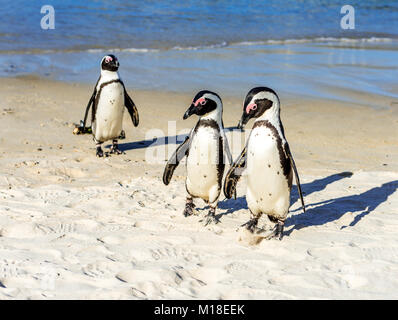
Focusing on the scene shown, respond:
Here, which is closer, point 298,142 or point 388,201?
point 388,201

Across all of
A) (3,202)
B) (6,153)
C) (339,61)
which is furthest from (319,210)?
(339,61)

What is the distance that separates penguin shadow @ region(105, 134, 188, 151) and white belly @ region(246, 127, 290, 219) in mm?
3505

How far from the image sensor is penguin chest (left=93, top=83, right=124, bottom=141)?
792 cm

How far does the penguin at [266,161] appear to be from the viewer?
503 cm

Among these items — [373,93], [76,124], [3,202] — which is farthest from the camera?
[373,93]

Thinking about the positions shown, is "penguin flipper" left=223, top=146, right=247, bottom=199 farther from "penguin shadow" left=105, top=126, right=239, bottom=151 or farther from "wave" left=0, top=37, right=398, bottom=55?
"wave" left=0, top=37, right=398, bottom=55

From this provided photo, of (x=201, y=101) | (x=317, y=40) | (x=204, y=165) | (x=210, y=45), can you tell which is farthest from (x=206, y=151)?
(x=317, y=40)

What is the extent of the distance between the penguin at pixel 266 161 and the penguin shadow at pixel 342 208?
356 mm

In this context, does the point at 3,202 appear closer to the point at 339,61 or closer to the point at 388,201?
the point at 388,201

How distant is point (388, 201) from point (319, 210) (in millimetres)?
803

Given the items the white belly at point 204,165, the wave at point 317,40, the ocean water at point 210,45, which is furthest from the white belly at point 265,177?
the wave at point 317,40

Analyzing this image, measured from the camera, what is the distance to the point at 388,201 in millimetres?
6328

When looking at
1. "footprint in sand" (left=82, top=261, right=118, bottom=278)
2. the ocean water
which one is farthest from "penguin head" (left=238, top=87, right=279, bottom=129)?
the ocean water

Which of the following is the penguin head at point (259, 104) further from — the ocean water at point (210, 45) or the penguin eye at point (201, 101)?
the ocean water at point (210, 45)
